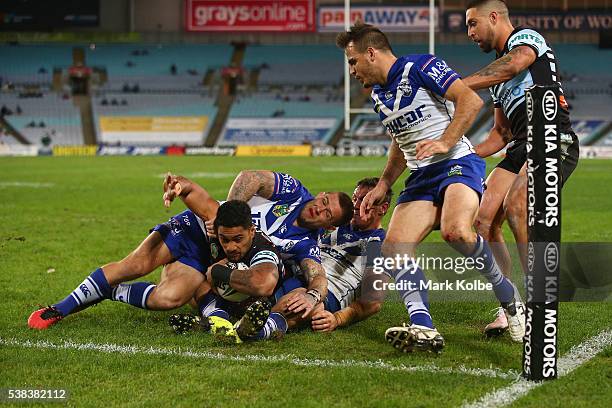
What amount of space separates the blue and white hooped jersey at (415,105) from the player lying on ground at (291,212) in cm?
92

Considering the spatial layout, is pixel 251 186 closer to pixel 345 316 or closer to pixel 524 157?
pixel 345 316

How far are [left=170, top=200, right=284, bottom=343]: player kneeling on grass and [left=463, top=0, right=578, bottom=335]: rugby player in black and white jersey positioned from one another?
143 centimetres

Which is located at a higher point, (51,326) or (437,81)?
(437,81)

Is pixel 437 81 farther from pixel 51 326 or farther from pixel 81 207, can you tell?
pixel 81 207

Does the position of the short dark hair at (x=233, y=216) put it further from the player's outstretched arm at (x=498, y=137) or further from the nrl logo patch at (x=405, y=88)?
the player's outstretched arm at (x=498, y=137)

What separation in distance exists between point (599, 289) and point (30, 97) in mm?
44354

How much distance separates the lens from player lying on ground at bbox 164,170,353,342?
6.26 m

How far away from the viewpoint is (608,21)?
147 feet

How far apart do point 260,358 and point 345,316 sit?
3.61 feet

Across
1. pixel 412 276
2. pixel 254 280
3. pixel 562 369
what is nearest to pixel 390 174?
pixel 412 276

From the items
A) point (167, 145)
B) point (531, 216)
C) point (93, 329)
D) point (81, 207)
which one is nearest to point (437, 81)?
point (531, 216)

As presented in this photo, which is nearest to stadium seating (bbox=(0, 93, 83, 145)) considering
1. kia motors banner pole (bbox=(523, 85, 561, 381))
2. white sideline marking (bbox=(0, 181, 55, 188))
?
white sideline marking (bbox=(0, 181, 55, 188))

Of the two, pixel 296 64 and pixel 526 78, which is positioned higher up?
pixel 296 64

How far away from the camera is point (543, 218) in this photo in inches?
164
